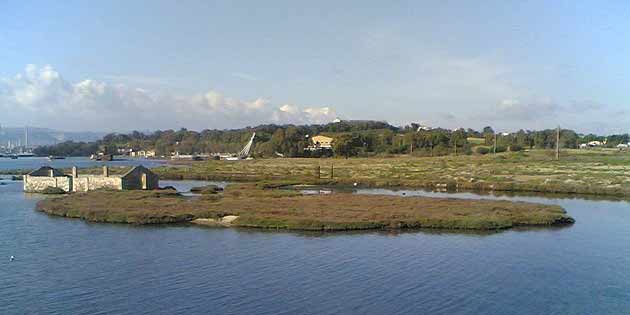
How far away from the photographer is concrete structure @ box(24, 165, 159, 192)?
2328 inches

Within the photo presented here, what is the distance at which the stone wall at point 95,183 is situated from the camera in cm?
5878

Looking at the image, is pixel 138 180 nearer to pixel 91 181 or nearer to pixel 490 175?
pixel 91 181

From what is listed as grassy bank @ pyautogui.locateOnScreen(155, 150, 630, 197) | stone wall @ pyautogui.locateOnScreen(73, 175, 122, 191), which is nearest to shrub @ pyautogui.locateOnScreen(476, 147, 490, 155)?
grassy bank @ pyautogui.locateOnScreen(155, 150, 630, 197)

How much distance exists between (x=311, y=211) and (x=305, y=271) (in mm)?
17202

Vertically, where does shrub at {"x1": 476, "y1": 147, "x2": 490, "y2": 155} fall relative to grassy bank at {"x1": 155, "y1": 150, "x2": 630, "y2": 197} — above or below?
above

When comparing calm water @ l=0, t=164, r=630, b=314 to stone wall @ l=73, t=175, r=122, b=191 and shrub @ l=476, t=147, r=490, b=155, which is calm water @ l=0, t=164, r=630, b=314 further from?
shrub @ l=476, t=147, r=490, b=155

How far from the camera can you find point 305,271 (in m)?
27.3

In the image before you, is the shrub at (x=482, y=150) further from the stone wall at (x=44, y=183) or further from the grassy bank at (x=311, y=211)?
the stone wall at (x=44, y=183)

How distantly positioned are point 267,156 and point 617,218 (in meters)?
127

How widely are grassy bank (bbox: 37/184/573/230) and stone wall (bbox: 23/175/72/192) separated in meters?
9.02

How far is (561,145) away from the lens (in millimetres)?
169250

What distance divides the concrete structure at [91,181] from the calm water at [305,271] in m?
18.6

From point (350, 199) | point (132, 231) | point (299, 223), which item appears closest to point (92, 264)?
point (132, 231)

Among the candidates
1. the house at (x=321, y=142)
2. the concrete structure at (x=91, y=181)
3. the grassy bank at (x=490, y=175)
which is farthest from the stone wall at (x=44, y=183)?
the house at (x=321, y=142)
